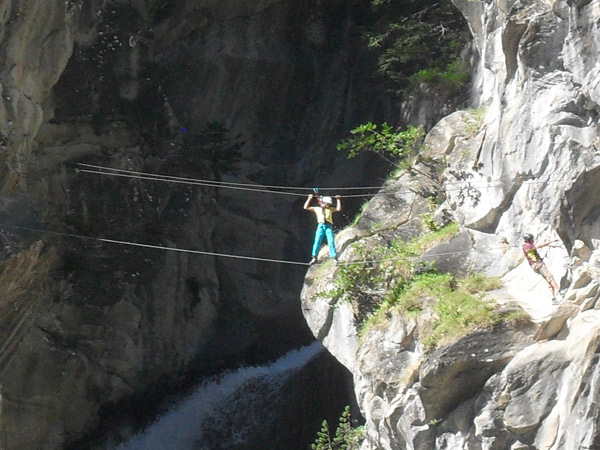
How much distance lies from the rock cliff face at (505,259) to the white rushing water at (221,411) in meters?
4.14

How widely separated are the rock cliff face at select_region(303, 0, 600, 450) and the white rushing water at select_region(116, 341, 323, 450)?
4.14 metres

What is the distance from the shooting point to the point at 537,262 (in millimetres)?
10945

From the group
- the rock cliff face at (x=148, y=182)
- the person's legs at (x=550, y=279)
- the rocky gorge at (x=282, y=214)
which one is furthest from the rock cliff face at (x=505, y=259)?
the rock cliff face at (x=148, y=182)

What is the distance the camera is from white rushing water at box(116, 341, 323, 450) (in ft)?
55.4

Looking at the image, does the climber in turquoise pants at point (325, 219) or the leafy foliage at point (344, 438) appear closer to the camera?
Answer: the climber in turquoise pants at point (325, 219)

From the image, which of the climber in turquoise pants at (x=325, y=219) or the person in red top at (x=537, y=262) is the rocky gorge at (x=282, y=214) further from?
the climber in turquoise pants at (x=325, y=219)

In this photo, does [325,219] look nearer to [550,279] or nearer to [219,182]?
[550,279]

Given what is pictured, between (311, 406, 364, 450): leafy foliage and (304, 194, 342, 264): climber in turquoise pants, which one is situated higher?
(304, 194, 342, 264): climber in turquoise pants

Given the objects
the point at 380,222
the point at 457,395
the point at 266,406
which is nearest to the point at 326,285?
the point at 380,222

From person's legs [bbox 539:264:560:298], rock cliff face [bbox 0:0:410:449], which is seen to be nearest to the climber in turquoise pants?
person's legs [bbox 539:264:560:298]

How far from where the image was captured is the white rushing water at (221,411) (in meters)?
16.9

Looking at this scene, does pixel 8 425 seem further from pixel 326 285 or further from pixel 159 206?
pixel 326 285

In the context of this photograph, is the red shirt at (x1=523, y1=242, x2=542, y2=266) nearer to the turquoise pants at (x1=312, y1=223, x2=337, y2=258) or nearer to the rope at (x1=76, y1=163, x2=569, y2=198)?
the rope at (x1=76, y1=163, x2=569, y2=198)

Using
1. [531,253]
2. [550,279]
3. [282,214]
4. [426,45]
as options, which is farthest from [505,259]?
[282,214]
